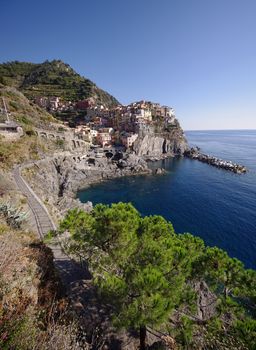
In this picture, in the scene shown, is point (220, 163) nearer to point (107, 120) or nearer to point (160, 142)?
point (160, 142)

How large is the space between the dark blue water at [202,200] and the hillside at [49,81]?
68851 mm

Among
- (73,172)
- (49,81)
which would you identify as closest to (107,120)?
(73,172)

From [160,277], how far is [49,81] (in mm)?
125642

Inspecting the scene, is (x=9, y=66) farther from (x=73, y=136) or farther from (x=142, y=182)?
(x=142, y=182)

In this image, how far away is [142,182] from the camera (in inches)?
1984

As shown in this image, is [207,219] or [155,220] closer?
[155,220]

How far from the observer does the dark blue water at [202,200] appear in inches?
1056

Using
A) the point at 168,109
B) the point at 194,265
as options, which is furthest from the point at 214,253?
the point at 168,109

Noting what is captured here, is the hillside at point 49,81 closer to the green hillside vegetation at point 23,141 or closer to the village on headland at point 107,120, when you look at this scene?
the village on headland at point 107,120

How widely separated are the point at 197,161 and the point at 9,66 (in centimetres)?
11804

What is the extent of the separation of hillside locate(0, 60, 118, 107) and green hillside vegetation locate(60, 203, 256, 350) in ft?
322

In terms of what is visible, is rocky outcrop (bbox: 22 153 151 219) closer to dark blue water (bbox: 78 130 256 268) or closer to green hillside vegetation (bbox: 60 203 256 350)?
dark blue water (bbox: 78 130 256 268)

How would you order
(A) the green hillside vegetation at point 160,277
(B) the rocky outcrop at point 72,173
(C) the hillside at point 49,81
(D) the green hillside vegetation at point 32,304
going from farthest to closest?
(C) the hillside at point 49,81 → (B) the rocky outcrop at point 72,173 → (A) the green hillside vegetation at point 160,277 → (D) the green hillside vegetation at point 32,304

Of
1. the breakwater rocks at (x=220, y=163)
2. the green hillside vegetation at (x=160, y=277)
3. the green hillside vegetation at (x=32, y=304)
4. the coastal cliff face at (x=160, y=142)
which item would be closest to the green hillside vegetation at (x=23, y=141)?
the green hillside vegetation at (x=32, y=304)
